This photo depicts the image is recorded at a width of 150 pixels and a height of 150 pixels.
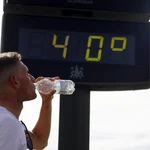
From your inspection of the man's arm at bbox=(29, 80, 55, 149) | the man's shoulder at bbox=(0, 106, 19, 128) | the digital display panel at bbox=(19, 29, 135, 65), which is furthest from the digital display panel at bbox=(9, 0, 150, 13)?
the man's shoulder at bbox=(0, 106, 19, 128)

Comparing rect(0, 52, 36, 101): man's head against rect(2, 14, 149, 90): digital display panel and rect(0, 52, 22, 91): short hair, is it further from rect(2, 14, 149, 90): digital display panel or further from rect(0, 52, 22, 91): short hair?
rect(2, 14, 149, 90): digital display panel

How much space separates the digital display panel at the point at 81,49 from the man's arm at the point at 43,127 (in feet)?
5.11

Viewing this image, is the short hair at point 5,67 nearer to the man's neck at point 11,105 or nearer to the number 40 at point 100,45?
the man's neck at point 11,105

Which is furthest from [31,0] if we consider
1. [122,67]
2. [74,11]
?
[122,67]

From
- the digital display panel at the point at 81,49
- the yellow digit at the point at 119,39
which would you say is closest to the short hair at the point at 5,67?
the digital display panel at the point at 81,49

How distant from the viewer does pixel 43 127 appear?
1.97 metres

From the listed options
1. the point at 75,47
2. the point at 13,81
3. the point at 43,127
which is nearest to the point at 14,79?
the point at 13,81

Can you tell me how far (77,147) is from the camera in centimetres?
363

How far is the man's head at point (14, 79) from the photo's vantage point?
5.57ft

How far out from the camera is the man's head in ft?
5.57

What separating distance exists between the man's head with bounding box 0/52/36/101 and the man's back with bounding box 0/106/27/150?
18 cm

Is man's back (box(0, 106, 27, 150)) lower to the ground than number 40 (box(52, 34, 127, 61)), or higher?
lower

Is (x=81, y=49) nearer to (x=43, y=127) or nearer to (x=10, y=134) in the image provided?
(x=43, y=127)

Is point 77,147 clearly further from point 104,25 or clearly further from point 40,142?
point 40,142
